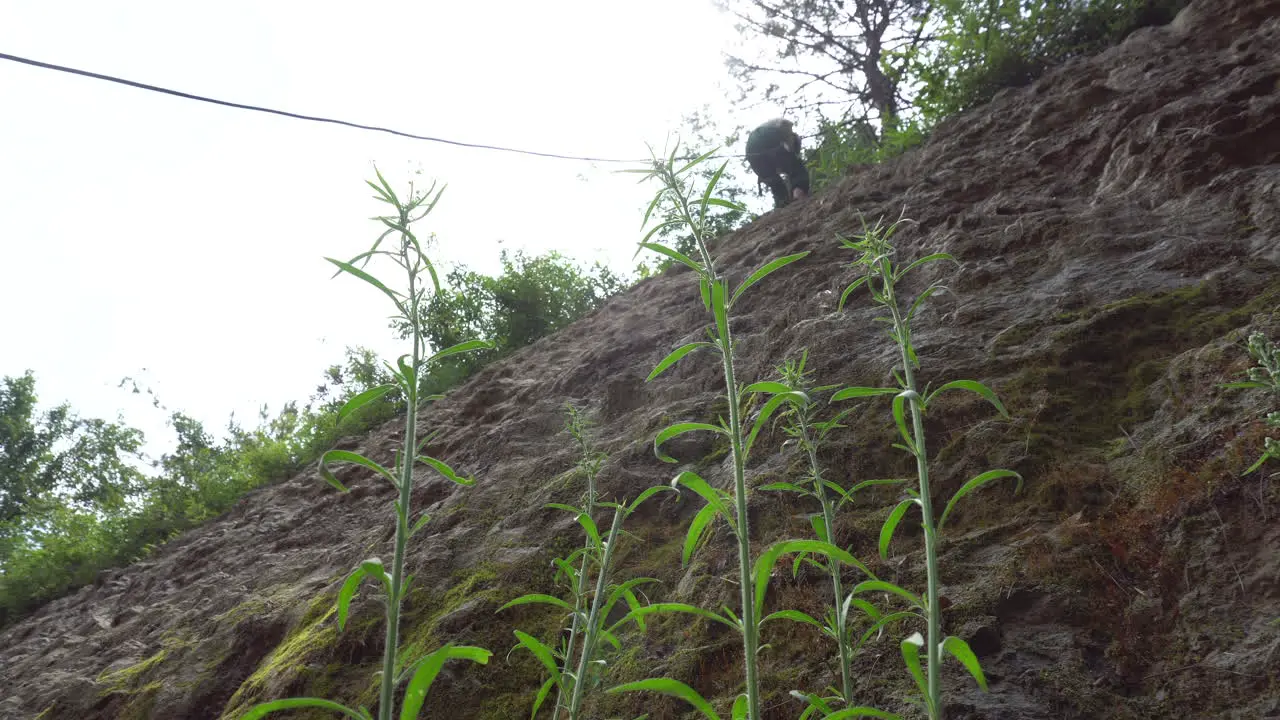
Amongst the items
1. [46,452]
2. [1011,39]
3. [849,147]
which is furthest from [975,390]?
[46,452]

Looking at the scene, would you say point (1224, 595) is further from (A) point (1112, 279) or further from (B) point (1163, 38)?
(B) point (1163, 38)

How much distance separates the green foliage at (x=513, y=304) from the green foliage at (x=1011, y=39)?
364 cm

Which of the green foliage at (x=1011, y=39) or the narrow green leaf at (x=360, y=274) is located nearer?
the narrow green leaf at (x=360, y=274)

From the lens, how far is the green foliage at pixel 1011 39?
16.6 ft

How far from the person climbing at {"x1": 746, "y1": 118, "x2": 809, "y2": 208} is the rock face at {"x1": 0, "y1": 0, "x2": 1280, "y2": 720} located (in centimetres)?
165

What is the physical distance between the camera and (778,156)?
6.83m

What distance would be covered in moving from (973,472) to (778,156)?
5341 mm

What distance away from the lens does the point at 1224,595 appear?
1432 millimetres

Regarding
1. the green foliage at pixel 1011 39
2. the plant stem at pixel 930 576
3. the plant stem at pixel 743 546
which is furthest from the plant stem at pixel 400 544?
the green foliage at pixel 1011 39

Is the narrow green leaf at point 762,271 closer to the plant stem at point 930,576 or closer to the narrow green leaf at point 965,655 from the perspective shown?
the plant stem at point 930,576

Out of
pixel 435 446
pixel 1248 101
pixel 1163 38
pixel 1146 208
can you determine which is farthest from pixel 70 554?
pixel 1163 38

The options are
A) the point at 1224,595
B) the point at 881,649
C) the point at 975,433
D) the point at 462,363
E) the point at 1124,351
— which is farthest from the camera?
the point at 462,363

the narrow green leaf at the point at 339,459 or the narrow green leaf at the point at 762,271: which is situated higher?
the narrow green leaf at the point at 762,271

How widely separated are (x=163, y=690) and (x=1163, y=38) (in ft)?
21.8
